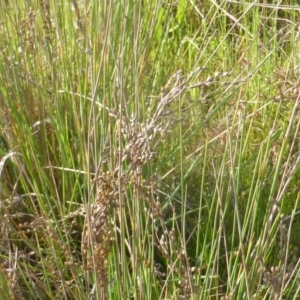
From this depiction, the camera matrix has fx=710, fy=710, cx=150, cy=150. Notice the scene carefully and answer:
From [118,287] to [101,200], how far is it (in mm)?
213

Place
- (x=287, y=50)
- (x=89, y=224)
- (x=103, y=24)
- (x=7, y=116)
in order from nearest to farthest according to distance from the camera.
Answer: (x=89, y=224) → (x=103, y=24) → (x=7, y=116) → (x=287, y=50)

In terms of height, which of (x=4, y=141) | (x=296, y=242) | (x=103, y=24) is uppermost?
(x=103, y=24)

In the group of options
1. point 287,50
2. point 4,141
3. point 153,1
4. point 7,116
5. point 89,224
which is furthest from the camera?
point 287,50

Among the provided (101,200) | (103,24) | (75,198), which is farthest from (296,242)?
(101,200)

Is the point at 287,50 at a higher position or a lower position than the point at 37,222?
lower

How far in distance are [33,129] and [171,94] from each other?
0.70m

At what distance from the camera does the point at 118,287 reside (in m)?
1.00

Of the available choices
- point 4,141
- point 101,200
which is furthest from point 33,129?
point 101,200

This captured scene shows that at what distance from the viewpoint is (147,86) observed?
5.00ft

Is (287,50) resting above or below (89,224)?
below

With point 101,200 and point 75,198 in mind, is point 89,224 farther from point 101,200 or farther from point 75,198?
point 75,198

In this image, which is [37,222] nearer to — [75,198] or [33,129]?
[75,198]

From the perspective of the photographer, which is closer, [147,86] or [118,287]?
[118,287]

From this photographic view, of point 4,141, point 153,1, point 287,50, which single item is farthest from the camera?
point 287,50
